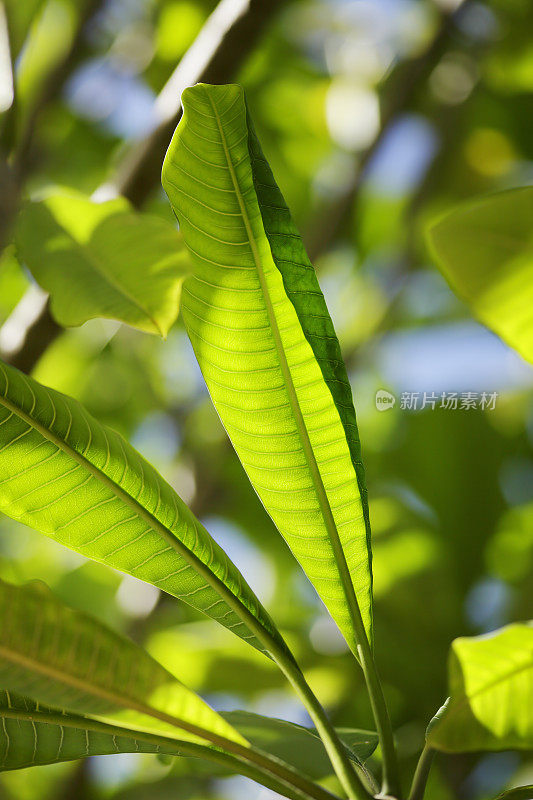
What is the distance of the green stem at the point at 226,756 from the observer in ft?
1.45

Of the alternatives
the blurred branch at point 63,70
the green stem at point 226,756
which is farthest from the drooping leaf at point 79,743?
the blurred branch at point 63,70

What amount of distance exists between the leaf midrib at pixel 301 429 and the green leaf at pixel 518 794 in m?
0.13

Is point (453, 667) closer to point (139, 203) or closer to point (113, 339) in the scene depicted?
point (139, 203)

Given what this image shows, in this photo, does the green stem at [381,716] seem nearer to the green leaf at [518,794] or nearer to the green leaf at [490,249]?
the green leaf at [518,794]

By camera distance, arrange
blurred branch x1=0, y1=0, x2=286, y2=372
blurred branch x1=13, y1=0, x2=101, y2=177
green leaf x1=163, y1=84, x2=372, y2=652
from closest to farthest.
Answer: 1. green leaf x1=163, y1=84, x2=372, y2=652
2. blurred branch x1=0, y1=0, x2=286, y2=372
3. blurred branch x1=13, y1=0, x2=101, y2=177

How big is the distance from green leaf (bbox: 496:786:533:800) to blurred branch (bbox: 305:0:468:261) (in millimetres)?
886

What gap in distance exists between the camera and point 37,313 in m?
0.76

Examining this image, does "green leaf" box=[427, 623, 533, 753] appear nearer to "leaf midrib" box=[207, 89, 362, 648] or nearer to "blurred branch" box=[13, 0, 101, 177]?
"leaf midrib" box=[207, 89, 362, 648]

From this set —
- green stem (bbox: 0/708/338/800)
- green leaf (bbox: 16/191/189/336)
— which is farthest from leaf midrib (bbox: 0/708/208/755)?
green leaf (bbox: 16/191/189/336)

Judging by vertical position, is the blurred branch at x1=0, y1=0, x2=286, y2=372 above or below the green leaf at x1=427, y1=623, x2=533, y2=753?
above

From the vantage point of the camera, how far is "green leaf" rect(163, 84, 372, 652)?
16.8 inches

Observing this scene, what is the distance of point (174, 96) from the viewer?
2.38 feet

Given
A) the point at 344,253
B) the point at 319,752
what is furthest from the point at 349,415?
the point at 344,253

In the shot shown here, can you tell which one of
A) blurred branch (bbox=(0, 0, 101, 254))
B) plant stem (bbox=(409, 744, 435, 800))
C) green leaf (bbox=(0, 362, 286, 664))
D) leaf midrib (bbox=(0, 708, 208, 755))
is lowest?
plant stem (bbox=(409, 744, 435, 800))
